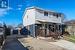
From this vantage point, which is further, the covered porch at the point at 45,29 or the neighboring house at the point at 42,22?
the neighboring house at the point at 42,22

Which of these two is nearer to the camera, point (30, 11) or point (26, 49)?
point (26, 49)

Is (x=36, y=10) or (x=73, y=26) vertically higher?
(x=36, y=10)

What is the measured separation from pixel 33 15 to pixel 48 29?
167 inches

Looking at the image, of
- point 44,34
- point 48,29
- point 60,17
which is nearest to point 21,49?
point 44,34

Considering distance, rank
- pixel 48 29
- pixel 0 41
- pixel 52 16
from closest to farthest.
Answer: pixel 0 41 < pixel 48 29 < pixel 52 16

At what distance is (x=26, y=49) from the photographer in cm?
1700

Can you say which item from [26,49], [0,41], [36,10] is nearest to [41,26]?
[36,10]

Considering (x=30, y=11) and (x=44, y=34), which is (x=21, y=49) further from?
(x=30, y=11)

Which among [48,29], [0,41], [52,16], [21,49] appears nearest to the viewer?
[21,49]

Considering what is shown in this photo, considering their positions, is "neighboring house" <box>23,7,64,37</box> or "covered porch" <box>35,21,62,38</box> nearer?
"covered porch" <box>35,21,62,38</box>

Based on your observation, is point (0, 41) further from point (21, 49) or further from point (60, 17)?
point (60, 17)

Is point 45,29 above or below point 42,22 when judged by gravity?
below

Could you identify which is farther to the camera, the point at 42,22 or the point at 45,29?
the point at 45,29

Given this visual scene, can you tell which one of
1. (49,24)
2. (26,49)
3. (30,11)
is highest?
(30,11)
